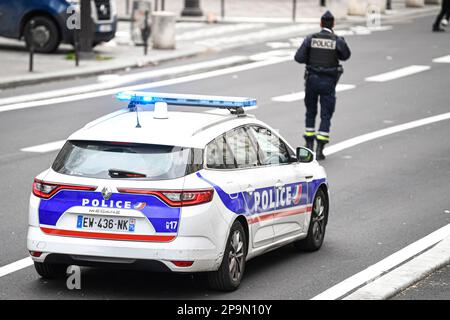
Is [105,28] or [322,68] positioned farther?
[105,28]

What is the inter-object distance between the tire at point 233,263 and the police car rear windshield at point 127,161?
2.32 ft

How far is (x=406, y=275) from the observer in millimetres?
11008

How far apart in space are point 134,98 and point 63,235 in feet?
5.67

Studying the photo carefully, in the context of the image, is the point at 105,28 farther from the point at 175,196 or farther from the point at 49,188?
the point at 175,196

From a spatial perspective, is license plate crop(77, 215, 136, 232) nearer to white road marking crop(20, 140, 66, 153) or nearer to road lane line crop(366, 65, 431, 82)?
white road marking crop(20, 140, 66, 153)

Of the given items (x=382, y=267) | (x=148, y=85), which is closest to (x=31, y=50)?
(x=148, y=85)

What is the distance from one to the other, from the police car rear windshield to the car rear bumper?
539 millimetres

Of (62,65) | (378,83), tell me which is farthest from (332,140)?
(62,65)

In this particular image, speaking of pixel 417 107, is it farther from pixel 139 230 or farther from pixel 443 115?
pixel 139 230

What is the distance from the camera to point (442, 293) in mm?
10688

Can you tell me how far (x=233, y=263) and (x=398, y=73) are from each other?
64.2 feet

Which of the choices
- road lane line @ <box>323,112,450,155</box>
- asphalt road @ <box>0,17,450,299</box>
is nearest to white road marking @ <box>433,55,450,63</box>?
asphalt road @ <box>0,17,450,299</box>

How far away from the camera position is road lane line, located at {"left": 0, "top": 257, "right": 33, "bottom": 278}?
11.3 meters

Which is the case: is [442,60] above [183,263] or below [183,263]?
below
